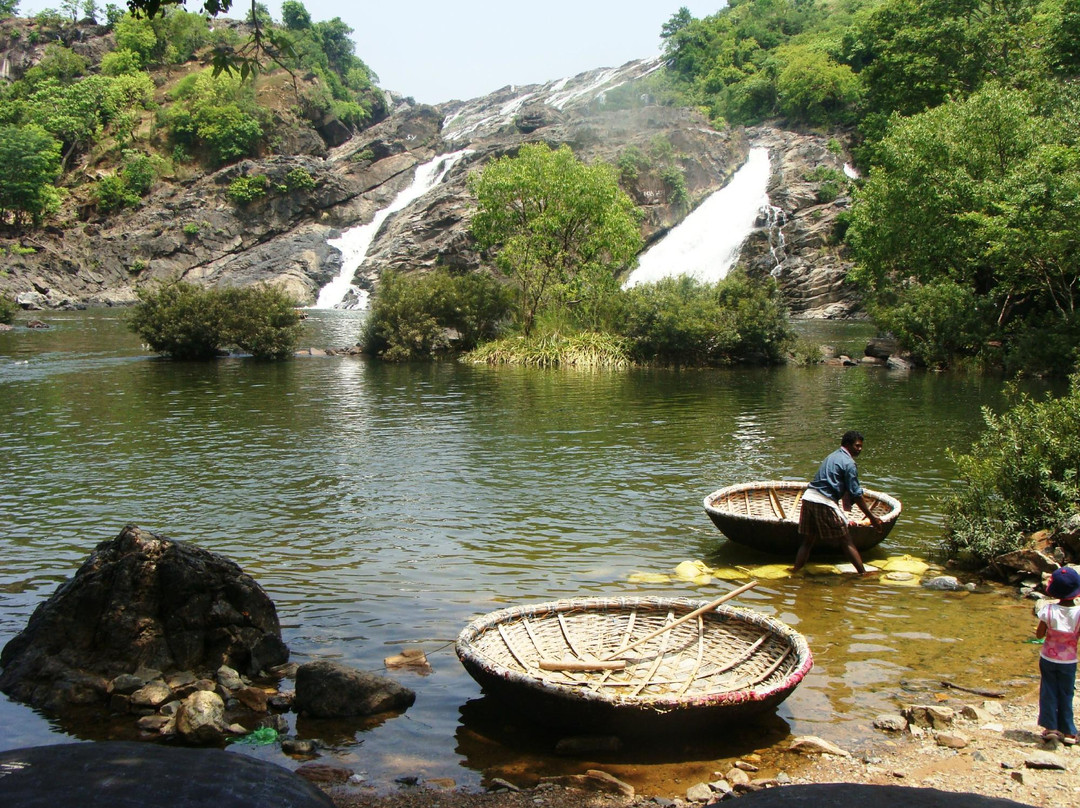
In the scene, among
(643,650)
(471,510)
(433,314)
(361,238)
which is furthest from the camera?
(361,238)

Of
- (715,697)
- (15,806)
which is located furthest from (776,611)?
(15,806)

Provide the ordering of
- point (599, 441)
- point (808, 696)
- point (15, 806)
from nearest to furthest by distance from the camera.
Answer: point (15, 806), point (808, 696), point (599, 441)

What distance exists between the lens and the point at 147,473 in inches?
620

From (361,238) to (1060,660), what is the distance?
233 ft

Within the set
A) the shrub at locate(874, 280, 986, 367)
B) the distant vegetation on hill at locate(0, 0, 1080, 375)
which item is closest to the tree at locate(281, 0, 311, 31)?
the distant vegetation on hill at locate(0, 0, 1080, 375)

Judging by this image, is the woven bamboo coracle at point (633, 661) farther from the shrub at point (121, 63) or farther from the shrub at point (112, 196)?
the shrub at point (121, 63)

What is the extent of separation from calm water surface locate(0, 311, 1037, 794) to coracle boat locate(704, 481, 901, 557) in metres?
0.42

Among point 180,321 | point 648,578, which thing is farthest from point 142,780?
point 180,321

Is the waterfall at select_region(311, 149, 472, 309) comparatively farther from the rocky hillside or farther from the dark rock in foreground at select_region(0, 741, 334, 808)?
the dark rock in foreground at select_region(0, 741, 334, 808)

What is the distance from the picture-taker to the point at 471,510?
537 inches

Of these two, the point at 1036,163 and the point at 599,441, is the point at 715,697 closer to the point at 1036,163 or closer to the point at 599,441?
the point at 599,441

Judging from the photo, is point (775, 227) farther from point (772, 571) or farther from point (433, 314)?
point (772, 571)

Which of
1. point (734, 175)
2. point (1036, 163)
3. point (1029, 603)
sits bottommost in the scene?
point (1029, 603)

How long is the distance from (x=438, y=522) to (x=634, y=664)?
594 cm
